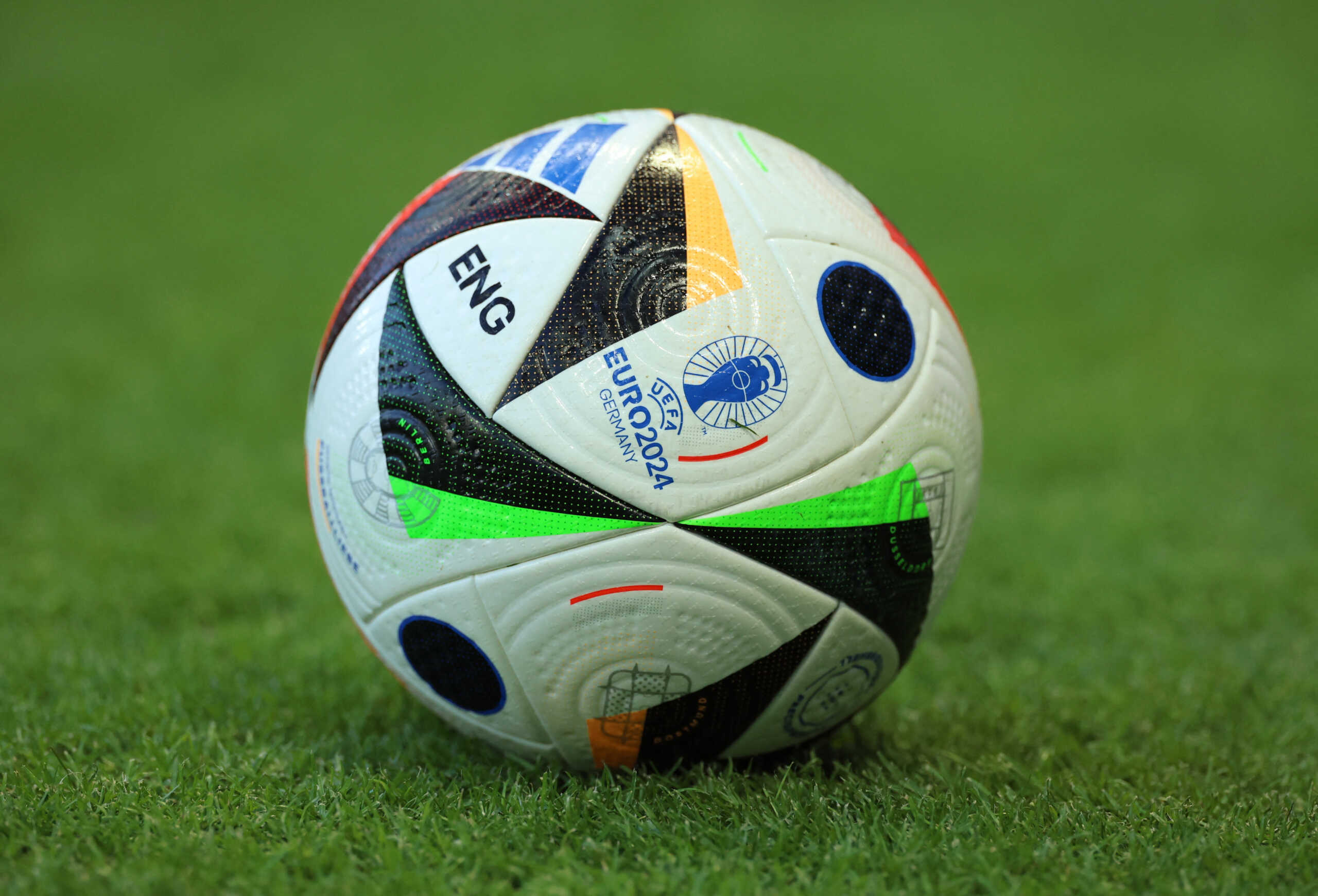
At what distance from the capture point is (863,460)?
2449 millimetres

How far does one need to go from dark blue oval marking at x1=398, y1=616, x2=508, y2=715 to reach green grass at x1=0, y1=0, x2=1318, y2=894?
0.21m

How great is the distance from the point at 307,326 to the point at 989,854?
8.00 m

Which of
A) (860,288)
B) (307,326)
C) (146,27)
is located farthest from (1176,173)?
(146,27)

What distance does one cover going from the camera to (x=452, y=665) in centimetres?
259

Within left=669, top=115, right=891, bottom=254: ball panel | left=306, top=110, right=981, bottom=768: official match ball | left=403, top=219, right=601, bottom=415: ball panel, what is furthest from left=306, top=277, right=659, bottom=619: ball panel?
left=669, top=115, right=891, bottom=254: ball panel

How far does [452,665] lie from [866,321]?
1229 mm

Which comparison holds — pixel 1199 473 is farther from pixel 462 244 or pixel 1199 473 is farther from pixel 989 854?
pixel 462 244

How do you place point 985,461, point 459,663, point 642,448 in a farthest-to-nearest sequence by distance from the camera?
point 985,461
point 459,663
point 642,448

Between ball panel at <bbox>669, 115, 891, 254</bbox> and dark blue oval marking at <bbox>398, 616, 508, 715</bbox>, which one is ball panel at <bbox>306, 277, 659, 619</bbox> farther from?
ball panel at <bbox>669, 115, 891, 254</bbox>

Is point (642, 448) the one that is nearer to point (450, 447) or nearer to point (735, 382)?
point (735, 382)

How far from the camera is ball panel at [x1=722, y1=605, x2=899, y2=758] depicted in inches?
100

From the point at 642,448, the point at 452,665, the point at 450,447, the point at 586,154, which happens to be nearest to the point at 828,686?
the point at 642,448

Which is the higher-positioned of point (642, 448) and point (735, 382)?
point (735, 382)

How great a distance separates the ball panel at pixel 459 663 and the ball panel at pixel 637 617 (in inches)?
1.9
